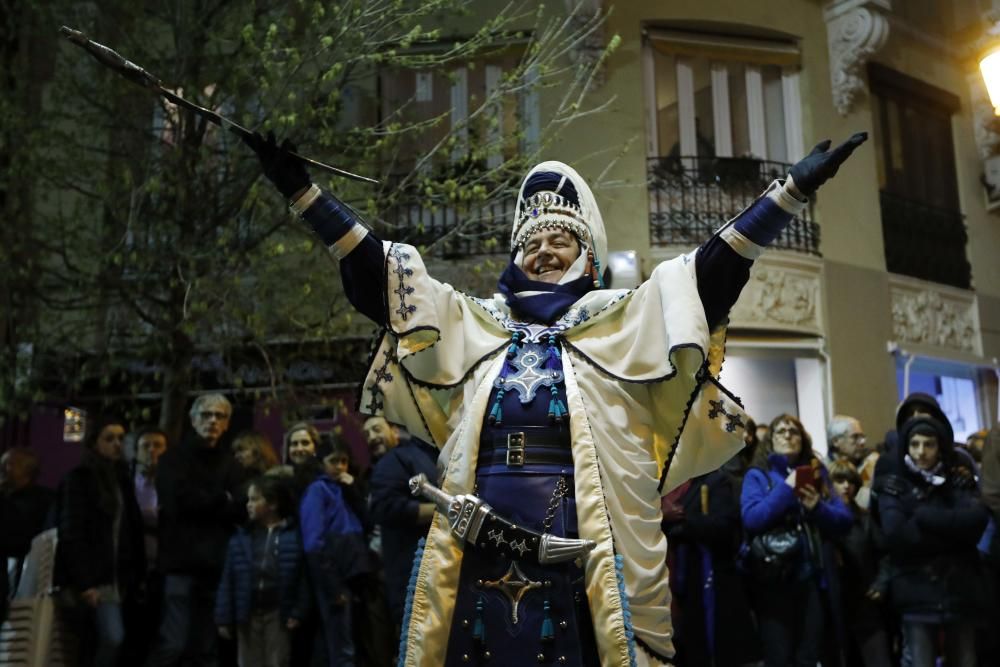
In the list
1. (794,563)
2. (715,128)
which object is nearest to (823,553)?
(794,563)

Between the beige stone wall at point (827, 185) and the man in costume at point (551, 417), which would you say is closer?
the man in costume at point (551, 417)

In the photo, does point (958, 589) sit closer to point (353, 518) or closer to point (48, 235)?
point (353, 518)

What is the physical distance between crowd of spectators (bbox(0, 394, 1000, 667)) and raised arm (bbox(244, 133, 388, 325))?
2825 mm

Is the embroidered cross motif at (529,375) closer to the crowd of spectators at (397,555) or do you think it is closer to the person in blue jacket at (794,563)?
the crowd of spectators at (397,555)

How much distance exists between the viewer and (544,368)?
335cm

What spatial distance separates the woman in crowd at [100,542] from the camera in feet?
20.0

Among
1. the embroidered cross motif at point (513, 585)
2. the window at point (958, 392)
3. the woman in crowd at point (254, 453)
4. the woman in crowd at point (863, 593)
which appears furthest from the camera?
the window at point (958, 392)

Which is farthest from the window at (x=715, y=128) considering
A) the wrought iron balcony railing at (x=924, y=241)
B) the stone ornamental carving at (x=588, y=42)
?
the wrought iron balcony railing at (x=924, y=241)

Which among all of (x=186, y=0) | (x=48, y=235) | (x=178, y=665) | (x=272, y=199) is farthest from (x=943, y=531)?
(x=48, y=235)

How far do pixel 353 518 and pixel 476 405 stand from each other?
3410 mm

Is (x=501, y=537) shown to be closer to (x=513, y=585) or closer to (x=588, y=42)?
(x=513, y=585)

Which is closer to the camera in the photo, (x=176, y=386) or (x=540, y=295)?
(x=540, y=295)

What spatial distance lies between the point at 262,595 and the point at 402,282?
11.7 ft

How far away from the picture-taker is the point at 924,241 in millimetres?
14148
